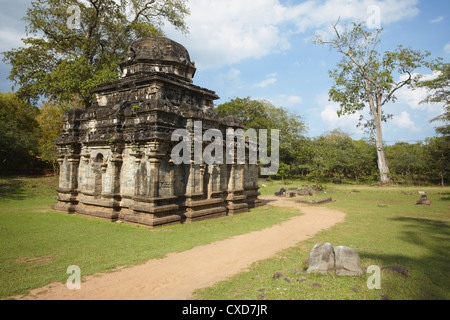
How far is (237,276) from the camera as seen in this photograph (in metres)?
5.33

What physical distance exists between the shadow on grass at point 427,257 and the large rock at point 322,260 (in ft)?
4.34

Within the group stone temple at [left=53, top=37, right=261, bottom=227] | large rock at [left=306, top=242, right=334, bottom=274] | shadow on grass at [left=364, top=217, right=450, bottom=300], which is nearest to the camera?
shadow on grass at [left=364, top=217, right=450, bottom=300]

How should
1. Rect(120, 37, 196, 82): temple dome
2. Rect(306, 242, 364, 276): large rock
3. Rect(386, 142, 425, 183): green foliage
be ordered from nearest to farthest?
Rect(306, 242, 364, 276): large rock < Rect(120, 37, 196, 82): temple dome < Rect(386, 142, 425, 183): green foliage

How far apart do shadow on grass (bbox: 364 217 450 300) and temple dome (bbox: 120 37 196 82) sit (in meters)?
11.9

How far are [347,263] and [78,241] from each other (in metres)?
7.00

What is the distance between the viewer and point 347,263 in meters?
4.78

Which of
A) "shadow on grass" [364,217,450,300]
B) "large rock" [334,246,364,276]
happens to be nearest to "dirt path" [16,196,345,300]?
"large rock" [334,246,364,276]

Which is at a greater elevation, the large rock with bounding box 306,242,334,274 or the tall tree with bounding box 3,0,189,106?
the tall tree with bounding box 3,0,189,106

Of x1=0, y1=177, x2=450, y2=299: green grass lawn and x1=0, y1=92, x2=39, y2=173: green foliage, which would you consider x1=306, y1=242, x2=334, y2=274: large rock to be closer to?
x1=0, y1=177, x2=450, y2=299: green grass lawn

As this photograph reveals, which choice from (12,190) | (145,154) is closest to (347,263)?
(145,154)

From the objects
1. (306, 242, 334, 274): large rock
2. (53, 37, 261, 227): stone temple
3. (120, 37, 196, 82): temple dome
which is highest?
(120, 37, 196, 82): temple dome

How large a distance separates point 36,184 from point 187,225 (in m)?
15.8

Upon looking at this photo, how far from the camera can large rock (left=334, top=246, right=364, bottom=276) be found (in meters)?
4.69

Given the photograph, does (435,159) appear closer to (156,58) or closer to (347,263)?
(156,58)
